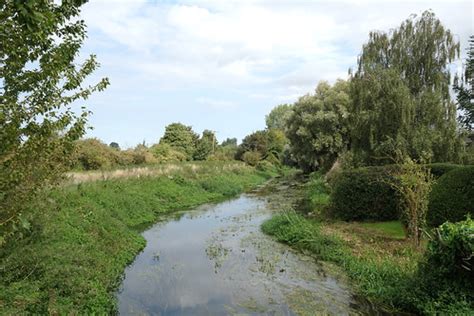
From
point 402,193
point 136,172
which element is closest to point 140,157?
point 136,172

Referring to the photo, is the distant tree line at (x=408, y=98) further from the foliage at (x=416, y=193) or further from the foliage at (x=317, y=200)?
the foliage at (x=416, y=193)

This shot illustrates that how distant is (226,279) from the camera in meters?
9.12

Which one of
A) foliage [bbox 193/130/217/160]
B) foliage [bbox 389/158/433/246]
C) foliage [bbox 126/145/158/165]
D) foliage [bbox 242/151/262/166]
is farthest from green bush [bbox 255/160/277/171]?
foliage [bbox 389/158/433/246]

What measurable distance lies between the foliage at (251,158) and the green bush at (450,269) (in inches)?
1732

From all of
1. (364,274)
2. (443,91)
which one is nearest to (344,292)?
(364,274)

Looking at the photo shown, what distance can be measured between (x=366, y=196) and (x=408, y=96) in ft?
19.0

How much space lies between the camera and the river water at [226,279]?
7.39 m

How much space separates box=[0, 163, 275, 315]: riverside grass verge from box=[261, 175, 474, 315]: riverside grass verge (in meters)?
4.91

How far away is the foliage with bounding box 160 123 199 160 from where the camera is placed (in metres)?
49.1

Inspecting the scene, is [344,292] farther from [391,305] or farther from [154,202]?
[154,202]

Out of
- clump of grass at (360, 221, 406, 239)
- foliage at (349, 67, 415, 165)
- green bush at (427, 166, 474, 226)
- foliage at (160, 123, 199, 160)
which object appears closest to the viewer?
green bush at (427, 166, 474, 226)

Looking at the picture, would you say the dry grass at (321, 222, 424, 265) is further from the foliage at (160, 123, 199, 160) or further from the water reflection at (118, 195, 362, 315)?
the foliage at (160, 123, 199, 160)

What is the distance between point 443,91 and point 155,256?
15.0 m

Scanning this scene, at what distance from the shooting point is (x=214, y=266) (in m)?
10.2
